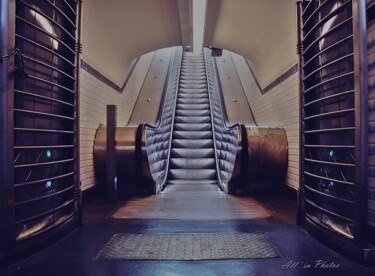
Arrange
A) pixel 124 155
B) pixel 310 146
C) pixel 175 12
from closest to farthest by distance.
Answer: pixel 310 146, pixel 175 12, pixel 124 155

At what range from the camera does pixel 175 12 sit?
3.83 metres

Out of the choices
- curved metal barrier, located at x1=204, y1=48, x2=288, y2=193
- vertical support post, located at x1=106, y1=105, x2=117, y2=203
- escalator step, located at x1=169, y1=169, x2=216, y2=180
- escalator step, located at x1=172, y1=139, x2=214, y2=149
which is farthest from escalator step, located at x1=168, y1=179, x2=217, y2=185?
vertical support post, located at x1=106, y1=105, x2=117, y2=203

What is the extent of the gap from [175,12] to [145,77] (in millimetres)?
4802

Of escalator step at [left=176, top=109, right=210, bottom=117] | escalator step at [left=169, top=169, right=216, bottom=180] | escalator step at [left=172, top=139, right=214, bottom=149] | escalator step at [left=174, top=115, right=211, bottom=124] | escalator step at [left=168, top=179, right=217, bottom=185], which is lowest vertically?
escalator step at [left=168, top=179, right=217, bottom=185]

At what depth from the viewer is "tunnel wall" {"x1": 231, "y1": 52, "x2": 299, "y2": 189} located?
4.03 m

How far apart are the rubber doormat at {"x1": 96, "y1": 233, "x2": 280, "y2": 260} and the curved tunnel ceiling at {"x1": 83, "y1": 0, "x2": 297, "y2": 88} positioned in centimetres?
284

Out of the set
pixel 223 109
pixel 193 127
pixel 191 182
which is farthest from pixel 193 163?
pixel 223 109

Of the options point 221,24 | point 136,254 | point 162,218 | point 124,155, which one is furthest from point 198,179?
point 136,254

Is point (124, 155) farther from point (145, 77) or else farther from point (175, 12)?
point (145, 77)

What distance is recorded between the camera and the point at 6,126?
6.00 feet

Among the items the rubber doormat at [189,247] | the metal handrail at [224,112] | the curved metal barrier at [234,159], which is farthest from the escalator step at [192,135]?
the rubber doormat at [189,247]

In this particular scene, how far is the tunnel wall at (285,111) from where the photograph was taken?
4.03m

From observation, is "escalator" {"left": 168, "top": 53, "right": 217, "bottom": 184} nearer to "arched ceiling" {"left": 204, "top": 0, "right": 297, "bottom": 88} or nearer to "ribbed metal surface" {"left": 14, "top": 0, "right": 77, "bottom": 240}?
"arched ceiling" {"left": 204, "top": 0, "right": 297, "bottom": 88}

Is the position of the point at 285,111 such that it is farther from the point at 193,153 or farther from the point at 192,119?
the point at 192,119
